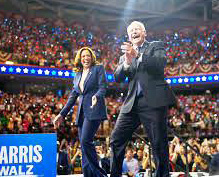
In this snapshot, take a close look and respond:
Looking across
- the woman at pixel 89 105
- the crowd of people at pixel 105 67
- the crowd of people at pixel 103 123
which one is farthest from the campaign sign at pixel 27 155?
the crowd of people at pixel 103 123

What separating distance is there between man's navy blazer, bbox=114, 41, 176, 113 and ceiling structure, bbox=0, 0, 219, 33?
52.8ft

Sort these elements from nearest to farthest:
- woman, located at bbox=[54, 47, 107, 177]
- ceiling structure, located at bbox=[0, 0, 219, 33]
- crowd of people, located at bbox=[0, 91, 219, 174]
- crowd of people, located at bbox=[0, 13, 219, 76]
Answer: woman, located at bbox=[54, 47, 107, 177] → crowd of people, located at bbox=[0, 91, 219, 174] → crowd of people, located at bbox=[0, 13, 219, 76] → ceiling structure, located at bbox=[0, 0, 219, 33]

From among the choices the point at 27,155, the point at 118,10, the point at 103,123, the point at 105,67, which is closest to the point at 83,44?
the point at 105,67

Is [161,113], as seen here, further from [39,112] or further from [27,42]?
[27,42]

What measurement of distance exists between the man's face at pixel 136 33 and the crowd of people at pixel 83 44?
11275 millimetres

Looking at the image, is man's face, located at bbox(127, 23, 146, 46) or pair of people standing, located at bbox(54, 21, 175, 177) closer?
pair of people standing, located at bbox(54, 21, 175, 177)

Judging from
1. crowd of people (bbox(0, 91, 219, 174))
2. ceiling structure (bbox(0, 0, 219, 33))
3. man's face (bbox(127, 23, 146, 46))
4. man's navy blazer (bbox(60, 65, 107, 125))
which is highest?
ceiling structure (bbox(0, 0, 219, 33))

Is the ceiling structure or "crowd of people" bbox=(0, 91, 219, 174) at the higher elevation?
the ceiling structure

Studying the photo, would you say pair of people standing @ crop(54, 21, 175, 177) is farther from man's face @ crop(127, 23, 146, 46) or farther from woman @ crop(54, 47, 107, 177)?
woman @ crop(54, 47, 107, 177)

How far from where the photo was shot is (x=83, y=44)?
1670cm

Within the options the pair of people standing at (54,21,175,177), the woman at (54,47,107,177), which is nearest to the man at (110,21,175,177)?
the pair of people standing at (54,21,175,177)

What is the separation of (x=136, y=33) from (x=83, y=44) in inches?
564

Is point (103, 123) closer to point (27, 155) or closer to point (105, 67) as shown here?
point (105, 67)

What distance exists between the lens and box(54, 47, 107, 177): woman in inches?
117
